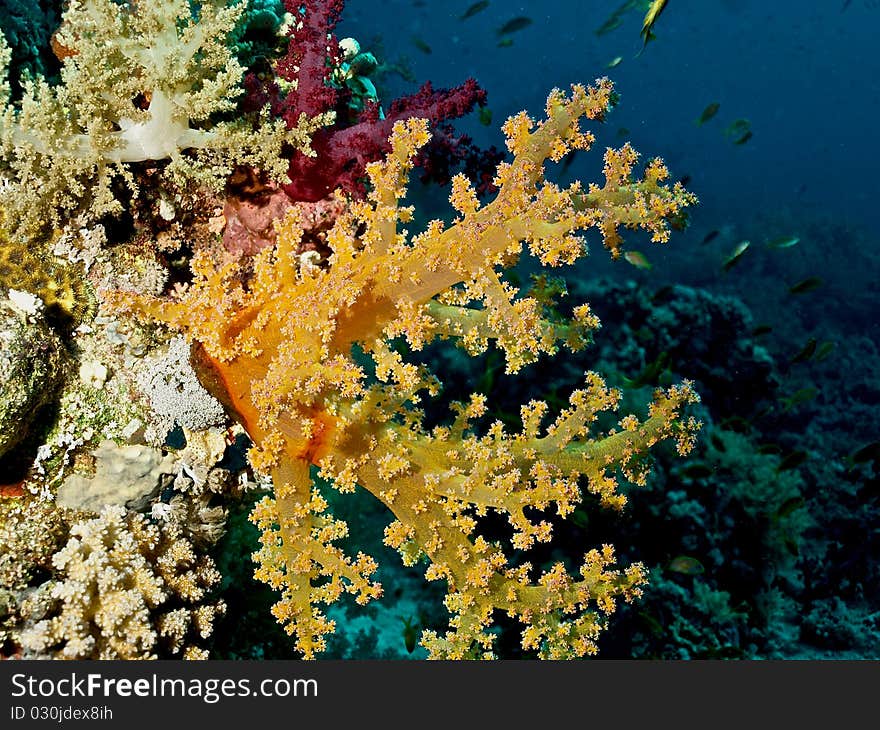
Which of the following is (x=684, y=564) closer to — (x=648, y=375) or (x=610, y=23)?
(x=648, y=375)

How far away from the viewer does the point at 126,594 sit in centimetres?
246

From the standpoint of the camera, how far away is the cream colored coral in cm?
238

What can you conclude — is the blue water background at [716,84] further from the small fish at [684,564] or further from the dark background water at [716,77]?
the small fish at [684,564]

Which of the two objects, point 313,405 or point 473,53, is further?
point 473,53

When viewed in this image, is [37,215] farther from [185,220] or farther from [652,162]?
[652,162]

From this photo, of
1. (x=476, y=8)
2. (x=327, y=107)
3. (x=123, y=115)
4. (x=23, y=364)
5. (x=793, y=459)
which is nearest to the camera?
(x=23, y=364)

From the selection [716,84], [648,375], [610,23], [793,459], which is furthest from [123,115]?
[716,84]

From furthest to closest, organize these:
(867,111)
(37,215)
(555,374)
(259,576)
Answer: (867,111)
(555,374)
(37,215)
(259,576)

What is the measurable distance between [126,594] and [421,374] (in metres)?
1.60

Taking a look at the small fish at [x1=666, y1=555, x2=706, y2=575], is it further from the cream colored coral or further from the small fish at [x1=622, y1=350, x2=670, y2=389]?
the cream colored coral

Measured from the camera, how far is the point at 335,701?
2.70 m

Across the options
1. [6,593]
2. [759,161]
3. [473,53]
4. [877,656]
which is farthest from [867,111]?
[6,593]

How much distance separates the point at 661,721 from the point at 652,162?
279cm

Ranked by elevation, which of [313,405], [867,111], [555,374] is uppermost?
[867,111]
